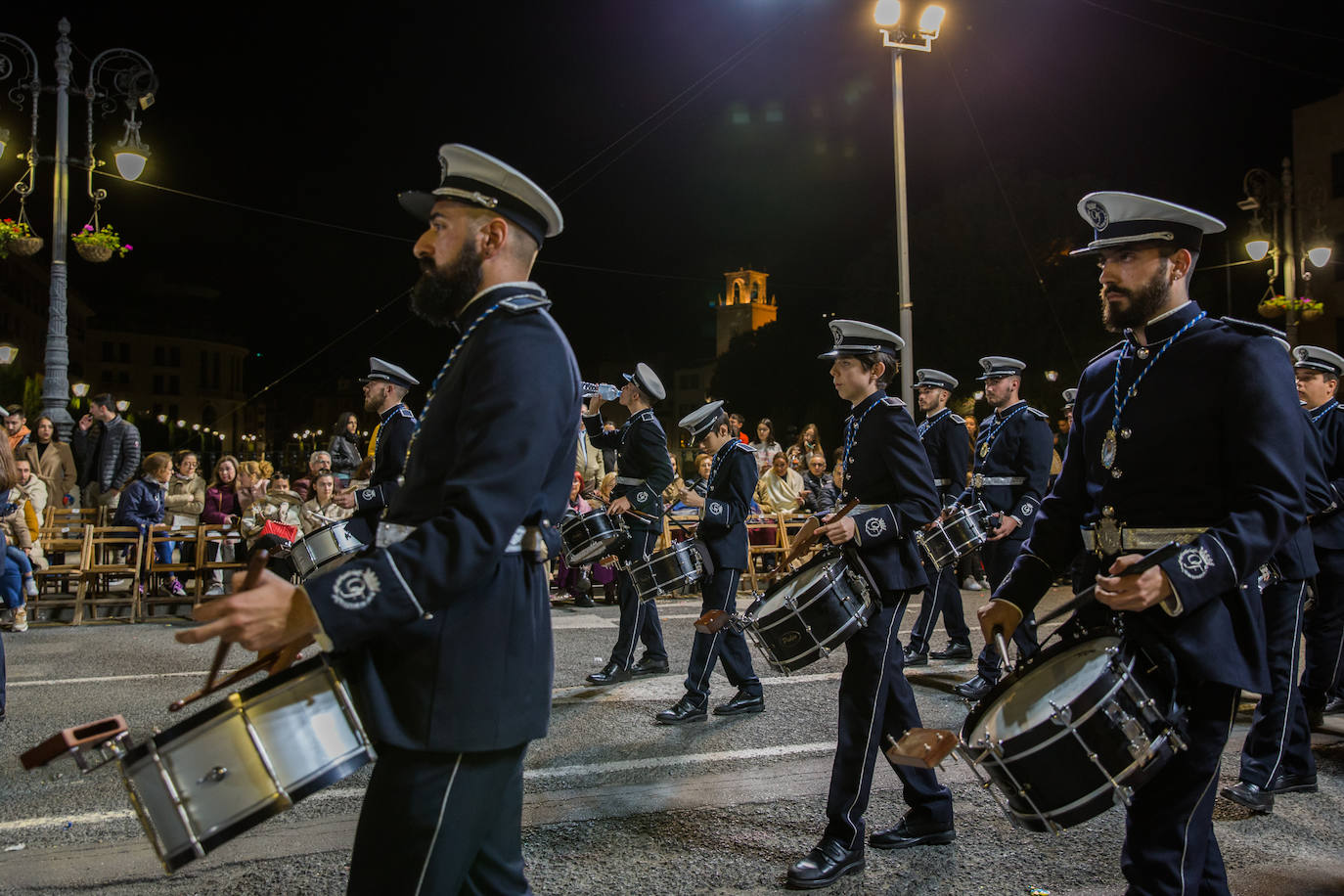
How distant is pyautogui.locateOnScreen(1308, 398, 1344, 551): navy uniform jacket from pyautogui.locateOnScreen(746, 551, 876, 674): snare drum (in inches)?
130

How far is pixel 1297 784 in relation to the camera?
5043 millimetres

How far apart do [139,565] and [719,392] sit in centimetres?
4836

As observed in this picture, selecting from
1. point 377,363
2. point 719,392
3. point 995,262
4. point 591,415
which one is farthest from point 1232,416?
point 719,392

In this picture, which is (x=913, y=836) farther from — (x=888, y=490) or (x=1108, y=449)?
(x=1108, y=449)

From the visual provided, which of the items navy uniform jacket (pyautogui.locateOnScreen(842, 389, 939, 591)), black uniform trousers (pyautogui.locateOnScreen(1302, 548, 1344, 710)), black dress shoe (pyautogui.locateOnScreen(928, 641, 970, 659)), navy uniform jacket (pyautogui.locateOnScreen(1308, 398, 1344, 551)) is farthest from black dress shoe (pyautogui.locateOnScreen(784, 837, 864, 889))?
black dress shoe (pyautogui.locateOnScreen(928, 641, 970, 659))

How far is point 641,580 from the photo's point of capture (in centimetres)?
737

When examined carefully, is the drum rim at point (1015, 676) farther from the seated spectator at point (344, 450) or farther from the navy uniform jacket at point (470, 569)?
the seated spectator at point (344, 450)

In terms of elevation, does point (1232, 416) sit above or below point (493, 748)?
above

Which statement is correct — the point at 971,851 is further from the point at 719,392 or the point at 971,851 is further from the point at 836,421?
the point at 719,392

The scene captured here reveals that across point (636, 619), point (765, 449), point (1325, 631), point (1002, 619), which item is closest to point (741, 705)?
point (636, 619)

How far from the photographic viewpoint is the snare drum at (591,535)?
306 inches

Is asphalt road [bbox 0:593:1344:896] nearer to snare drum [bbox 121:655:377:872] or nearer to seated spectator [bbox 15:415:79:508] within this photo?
snare drum [bbox 121:655:377:872]

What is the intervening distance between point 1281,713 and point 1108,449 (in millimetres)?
2794

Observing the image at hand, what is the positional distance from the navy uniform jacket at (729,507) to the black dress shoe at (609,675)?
1463 millimetres
